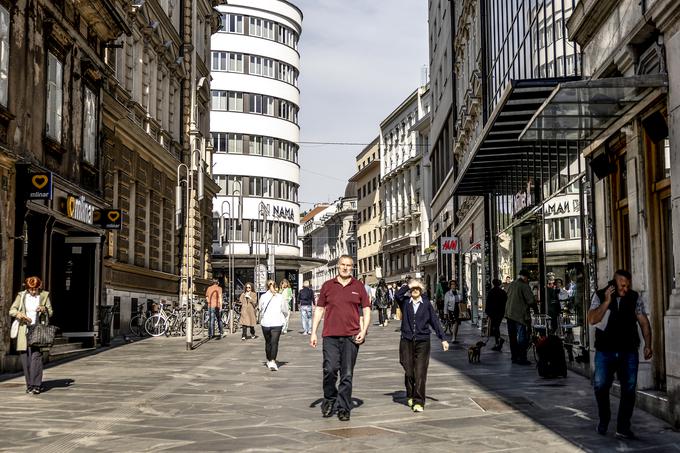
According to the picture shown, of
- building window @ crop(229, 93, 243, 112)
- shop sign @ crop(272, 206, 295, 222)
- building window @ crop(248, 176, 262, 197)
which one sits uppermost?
building window @ crop(229, 93, 243, 112)

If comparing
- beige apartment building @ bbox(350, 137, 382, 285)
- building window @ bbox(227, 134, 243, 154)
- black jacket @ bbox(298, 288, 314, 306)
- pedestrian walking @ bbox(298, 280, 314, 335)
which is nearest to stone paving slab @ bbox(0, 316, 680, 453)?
pedestrian walking @ bbox(298, 280, 314, 335)

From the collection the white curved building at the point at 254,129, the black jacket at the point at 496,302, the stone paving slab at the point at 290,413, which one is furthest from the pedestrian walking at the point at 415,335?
the white curved building at the point at 254,129

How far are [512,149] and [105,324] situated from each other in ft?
35.6

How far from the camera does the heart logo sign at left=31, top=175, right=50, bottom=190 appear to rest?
1648cm

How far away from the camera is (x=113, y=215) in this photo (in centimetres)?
2181

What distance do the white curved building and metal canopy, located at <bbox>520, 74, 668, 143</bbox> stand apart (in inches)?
1999

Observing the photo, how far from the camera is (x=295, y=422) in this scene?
974 cm

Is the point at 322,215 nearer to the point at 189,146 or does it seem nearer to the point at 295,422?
the point at 189,146

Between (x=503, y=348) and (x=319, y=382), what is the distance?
8.56 m

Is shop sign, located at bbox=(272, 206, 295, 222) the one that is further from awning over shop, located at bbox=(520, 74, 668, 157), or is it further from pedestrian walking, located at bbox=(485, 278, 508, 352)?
awning over shop, located at bbox=(520, 74, 668, 157)

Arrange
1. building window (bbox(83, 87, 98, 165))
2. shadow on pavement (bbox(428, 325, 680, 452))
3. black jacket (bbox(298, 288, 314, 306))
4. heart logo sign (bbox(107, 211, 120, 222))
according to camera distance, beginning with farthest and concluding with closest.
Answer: black jacket (bbox(298, 288, 314, 306)) → heart logo sign (bbox(107, 211, 120, 222)) → building window (bbox(83, 87, 98, 165)) → shadow on pavement (bbox(428, 325, 680, 452))

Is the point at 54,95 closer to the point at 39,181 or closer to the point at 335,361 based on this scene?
the point at 39,181

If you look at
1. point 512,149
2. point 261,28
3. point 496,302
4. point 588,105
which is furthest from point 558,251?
point 261,28

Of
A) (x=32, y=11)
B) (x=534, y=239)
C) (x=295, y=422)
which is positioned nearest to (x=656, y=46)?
(x=295, y=422)
